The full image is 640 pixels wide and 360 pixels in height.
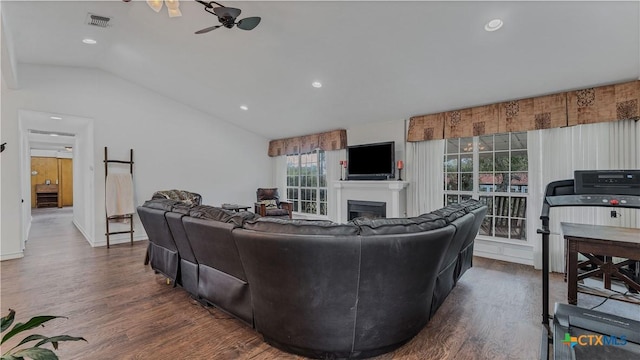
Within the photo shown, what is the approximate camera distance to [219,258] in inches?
91.3

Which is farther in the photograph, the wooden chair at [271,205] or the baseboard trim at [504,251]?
the wooden chair at [271,205]

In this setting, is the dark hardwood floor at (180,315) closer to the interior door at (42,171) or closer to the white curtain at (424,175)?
the white curtain at (424,175)

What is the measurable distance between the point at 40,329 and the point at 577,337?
419cm

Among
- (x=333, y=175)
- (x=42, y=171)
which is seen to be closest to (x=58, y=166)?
(x=42, y=171)

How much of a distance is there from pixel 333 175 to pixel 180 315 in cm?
443

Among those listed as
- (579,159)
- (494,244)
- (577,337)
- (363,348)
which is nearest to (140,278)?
(363,348)

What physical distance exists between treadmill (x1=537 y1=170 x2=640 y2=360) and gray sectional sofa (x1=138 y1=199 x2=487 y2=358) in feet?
2.88

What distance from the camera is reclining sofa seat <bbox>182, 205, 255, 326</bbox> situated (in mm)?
2158

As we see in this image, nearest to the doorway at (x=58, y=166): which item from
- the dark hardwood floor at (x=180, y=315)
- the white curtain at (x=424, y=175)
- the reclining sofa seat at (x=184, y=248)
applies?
the dark hardwood floor at (x=180, y=315)

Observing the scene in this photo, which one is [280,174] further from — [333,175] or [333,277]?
[333,277]

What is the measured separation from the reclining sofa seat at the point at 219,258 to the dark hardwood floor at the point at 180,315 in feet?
0.72

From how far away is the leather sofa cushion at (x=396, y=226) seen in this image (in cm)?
182

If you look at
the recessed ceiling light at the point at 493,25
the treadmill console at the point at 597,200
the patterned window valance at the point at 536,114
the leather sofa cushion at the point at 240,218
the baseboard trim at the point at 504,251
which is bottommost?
the baseboard trim at the point at 504,251

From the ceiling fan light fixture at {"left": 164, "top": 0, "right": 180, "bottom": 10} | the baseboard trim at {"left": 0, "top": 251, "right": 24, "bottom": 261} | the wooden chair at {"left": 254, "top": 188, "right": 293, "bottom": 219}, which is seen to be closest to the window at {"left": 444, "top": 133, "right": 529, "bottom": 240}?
the wooden chair at {"left": 254, "top": 188, "right": 293, "bottom": 219}
